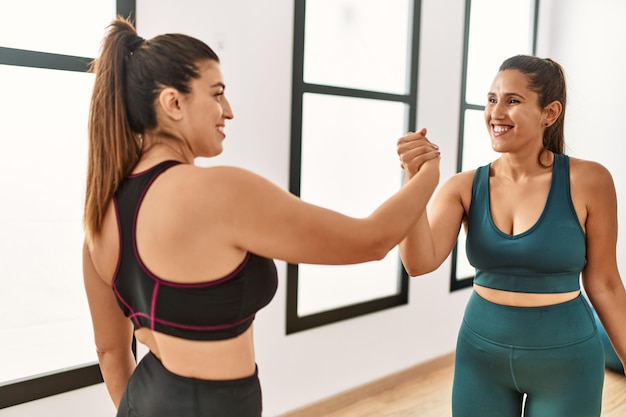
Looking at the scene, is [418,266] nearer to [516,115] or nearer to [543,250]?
[543,250]

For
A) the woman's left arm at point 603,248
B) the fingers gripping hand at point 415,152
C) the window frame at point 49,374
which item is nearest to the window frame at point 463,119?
the woman's left arm at point 603,248

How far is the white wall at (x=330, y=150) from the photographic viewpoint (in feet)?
7.27

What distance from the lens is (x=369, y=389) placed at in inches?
119

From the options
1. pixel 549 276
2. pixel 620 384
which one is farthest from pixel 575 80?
pixel 549 276

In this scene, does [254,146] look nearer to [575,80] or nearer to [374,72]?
[374,72]

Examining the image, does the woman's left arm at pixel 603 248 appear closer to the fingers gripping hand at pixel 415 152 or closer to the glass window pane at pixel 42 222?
the fingers gripping hand at pixel 415 152

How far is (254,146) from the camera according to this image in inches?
93.8

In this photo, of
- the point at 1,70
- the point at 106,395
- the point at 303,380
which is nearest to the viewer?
the point at 1,70

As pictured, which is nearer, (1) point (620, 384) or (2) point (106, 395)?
(2) point (106, 395)

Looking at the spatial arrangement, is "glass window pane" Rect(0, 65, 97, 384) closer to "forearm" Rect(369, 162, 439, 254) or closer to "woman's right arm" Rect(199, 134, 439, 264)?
"woman's right arm" Rect(199, 134, 439, 264)

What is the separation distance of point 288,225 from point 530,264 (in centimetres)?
77

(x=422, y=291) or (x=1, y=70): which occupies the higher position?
(x=1, y=70)

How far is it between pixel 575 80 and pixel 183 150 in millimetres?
3632

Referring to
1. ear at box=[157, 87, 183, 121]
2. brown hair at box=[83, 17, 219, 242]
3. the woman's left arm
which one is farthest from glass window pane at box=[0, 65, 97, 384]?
the woman's left arm
